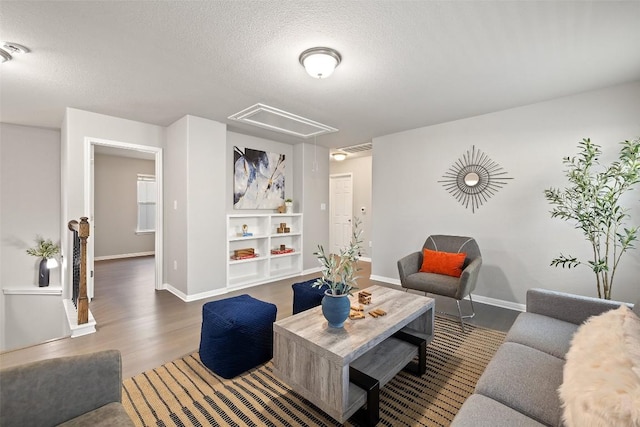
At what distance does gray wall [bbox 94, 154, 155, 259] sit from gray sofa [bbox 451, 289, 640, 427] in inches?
303

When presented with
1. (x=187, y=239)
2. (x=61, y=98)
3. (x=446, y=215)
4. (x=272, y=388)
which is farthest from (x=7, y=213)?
(x=446, y=215)

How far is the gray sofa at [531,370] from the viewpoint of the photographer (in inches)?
42.2

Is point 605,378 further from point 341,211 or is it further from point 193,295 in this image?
point 341,211

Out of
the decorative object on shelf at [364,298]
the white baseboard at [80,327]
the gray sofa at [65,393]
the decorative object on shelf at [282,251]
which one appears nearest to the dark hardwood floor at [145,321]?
the white baseboard at [80,327]

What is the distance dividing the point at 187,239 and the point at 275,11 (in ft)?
9.38

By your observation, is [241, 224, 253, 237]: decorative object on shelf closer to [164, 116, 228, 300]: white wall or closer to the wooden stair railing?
[164, 116, 228, 300]: white wall

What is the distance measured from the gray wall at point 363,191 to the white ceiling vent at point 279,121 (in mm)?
2333

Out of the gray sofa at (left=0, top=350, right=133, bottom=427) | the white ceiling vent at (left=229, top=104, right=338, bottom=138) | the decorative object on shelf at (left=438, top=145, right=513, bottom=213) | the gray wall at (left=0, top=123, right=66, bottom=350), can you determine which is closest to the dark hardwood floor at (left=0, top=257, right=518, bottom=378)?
the gray wall at (left=0, top=123, right=66, bottom=350)

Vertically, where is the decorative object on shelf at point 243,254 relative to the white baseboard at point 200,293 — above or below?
above

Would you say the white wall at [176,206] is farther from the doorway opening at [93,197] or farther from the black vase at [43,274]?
the black vase at [43,274]

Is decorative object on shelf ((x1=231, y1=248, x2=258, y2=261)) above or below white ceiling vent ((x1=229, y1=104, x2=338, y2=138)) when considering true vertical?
below

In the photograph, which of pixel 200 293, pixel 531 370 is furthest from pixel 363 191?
pixel 531 370

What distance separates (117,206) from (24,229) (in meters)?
2.61

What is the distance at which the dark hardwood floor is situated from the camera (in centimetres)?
229
